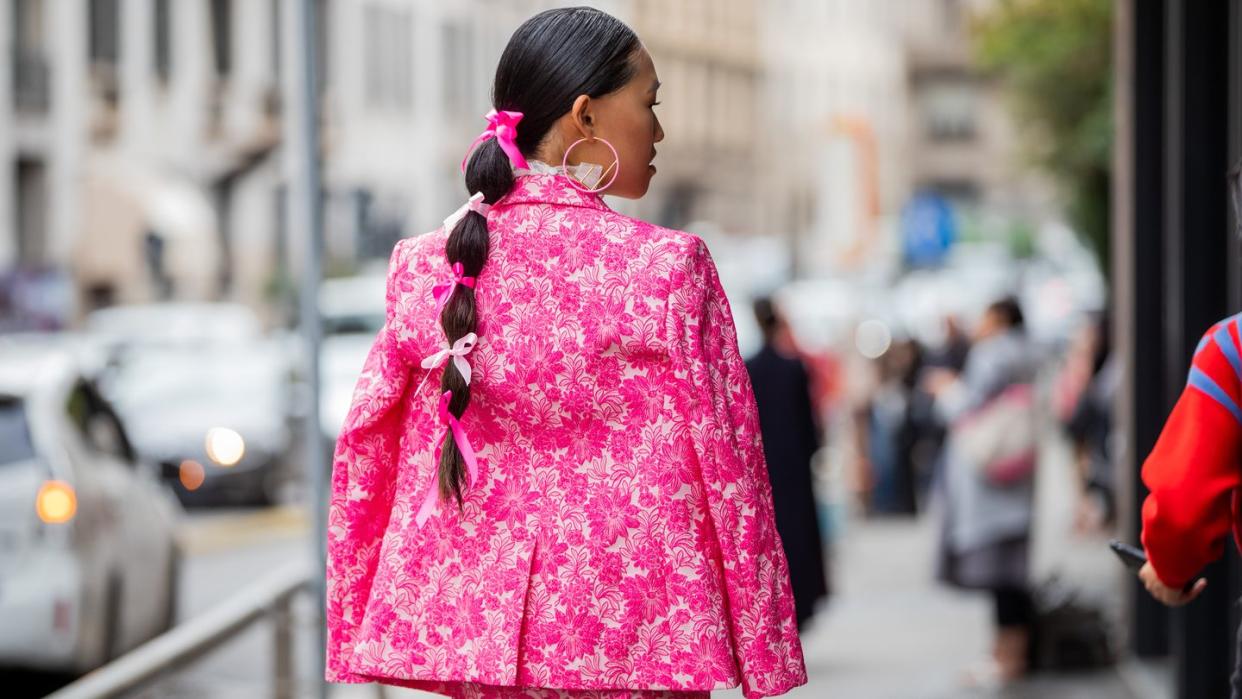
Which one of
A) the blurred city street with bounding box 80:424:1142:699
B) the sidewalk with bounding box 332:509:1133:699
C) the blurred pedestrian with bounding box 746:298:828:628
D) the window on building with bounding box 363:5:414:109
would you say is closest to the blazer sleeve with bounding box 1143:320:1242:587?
the blurred city street with bounding box 80:424:1142:699

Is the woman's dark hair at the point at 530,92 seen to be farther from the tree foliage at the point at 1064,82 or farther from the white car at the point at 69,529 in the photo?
the tree foliage at the point at 1064,82

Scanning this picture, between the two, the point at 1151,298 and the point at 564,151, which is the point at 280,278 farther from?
the point at 564,151

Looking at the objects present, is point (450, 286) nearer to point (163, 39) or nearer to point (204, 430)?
point (204, 430)

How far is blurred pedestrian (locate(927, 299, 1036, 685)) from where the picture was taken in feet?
29.9

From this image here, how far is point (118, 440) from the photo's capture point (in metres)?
8.83

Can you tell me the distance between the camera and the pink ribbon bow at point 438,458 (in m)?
3.08

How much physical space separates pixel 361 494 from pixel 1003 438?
6.21 metres

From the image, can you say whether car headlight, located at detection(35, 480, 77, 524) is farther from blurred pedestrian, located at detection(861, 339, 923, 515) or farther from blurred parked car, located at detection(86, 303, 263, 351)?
blurred parked car, located at detection(86, 303, 263, 351)

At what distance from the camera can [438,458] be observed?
3.14 m

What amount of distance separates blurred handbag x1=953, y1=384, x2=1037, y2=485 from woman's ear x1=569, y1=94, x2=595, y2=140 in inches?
244

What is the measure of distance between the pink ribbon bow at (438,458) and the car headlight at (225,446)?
15485 millimetres

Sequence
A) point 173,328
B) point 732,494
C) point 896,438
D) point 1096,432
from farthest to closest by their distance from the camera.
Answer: point 173,328 < point 896,438 < point 1096,432 < point 732,494

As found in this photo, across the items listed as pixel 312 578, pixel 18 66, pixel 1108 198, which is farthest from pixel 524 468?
pixel 18 66

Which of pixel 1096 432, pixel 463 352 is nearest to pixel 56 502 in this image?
pixel 463 352
